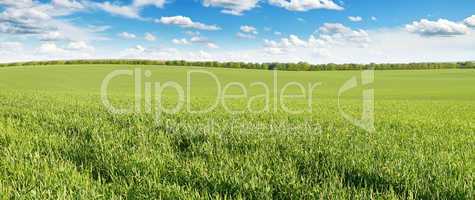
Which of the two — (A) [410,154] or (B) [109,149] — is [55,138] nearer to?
(B) [109,149]

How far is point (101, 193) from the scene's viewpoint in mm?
5004

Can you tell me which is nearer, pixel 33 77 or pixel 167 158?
pixel 167 158

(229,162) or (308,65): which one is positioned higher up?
(308,65)

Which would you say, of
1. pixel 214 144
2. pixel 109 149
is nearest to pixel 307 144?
pixel 214 144

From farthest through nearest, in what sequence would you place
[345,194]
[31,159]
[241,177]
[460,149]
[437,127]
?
[437,127] → [460,149] → [31,159] → [241,177] → [345,194]

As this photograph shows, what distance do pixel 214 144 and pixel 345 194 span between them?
132 inches

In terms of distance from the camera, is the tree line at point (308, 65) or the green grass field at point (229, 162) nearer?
the green grass field at point (229, 162)

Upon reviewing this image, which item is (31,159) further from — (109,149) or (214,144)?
(214,144)

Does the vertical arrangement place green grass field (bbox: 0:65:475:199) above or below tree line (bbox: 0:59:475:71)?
below

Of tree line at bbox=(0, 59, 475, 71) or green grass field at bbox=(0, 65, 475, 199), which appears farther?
tree line at bbox=(0, 59, 475, 71)

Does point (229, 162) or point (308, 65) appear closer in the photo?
point (229, 162)

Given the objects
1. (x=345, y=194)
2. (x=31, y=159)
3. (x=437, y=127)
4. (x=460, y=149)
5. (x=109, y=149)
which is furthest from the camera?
(x=437, y=127)

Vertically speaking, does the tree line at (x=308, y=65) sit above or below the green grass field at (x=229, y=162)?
above

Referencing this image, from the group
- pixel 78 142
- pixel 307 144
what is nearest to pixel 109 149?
pixel 78 142
